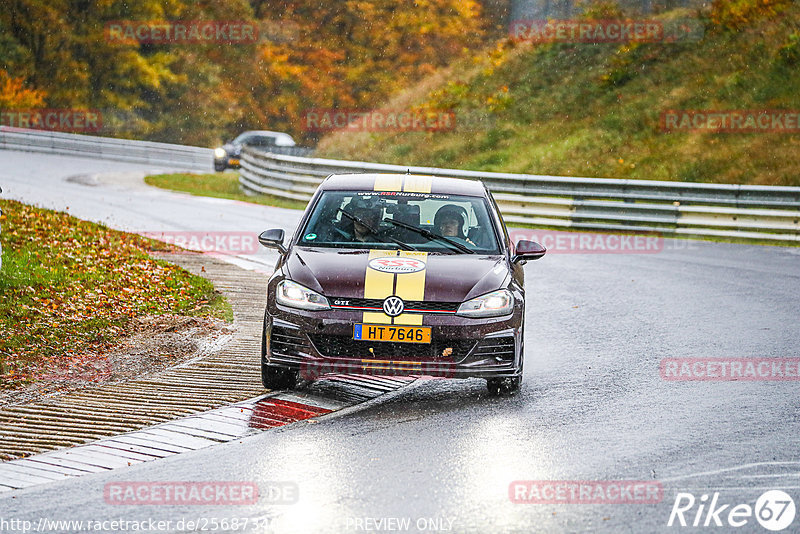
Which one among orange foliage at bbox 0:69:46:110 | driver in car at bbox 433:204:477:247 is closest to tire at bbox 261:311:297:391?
driver in car at bbox 433:204:477:247

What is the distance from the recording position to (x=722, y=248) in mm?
20250

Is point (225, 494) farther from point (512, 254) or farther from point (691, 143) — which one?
point (691, 143)

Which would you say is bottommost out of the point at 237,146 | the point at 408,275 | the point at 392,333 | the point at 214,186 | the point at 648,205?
the point at 214,186

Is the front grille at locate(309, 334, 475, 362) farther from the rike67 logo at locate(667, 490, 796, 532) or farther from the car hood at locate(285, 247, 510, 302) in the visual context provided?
the rike67 logo at locate(667, 490, 796, 532)

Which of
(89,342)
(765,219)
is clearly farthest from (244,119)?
(89,342)

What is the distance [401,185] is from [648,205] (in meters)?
13.5

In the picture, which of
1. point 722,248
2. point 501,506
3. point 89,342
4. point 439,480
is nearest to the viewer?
point 501,506

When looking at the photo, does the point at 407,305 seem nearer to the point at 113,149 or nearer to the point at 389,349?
the point at 389,349

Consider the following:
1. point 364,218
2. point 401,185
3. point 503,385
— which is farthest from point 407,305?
point 401,185

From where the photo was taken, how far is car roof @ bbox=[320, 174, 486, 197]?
9.99 meters

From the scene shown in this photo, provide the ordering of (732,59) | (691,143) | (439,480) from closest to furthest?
(439,480), (691,143), (732,59)

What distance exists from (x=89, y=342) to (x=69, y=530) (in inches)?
202

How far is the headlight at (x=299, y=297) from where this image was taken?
8461 mm

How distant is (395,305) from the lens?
8367 millimetres
